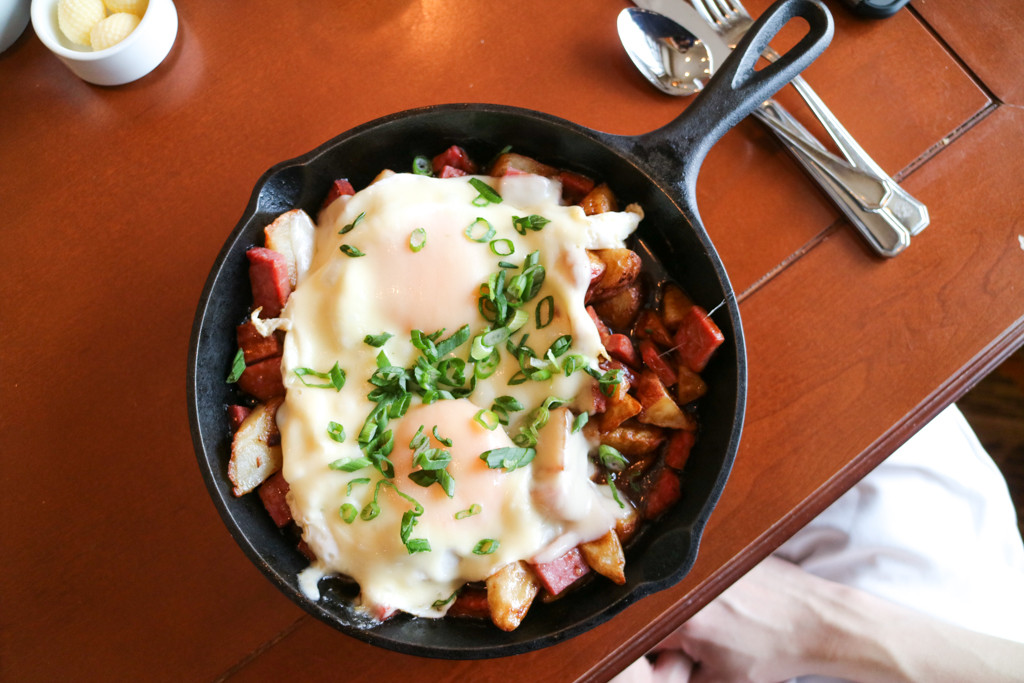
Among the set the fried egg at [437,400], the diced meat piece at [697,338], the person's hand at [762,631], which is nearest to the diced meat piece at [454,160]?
the fried egg at [437,400]

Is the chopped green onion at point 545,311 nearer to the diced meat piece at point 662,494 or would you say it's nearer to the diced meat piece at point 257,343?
the diced meat piece at point 662,494

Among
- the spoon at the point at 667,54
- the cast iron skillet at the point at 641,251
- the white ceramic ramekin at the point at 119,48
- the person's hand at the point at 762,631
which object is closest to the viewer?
the cast iron skillet at the point at 641,251

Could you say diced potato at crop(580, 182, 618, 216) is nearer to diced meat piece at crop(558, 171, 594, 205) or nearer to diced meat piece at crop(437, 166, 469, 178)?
diced meat piece at crop(558, 171, 594, 205)

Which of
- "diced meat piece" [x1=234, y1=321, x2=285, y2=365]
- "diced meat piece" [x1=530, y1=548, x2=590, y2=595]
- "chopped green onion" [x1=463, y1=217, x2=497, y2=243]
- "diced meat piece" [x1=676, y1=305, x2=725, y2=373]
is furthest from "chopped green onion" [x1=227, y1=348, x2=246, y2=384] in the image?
"diced meat piece" [x1=676, y1=305, x2=725, y2=373]

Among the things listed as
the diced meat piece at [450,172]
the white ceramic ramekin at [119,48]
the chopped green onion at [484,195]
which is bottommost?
the chopped green onion at [484,195]

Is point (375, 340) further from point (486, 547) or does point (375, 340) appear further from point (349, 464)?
point (486, 547)

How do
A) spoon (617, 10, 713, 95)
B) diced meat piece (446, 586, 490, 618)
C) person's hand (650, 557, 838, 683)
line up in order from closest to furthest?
diced meat piece (446, 586, 490, 618) → spoon (617, 10, 713, 95) → person's hand (650, 557, 838, 683)

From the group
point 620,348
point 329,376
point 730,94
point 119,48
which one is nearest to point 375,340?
point 329,376
